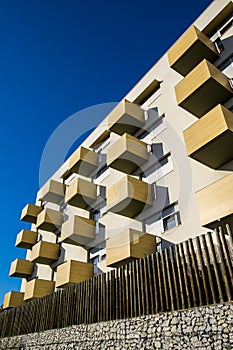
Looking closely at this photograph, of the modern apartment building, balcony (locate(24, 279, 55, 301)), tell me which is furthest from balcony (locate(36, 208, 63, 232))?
balcony (locate(24, 279, 55, 301))

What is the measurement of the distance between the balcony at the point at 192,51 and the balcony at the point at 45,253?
16.0 m

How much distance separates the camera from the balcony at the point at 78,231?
18.2 metres

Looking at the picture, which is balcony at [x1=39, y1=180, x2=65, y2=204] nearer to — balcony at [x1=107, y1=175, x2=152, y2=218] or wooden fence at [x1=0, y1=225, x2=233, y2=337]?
balcony at [x1=107, y1=175, x2=152, y2=218]

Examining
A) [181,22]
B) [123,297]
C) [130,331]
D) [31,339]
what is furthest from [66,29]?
[31,339]

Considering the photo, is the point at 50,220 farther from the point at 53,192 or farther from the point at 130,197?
the point at 130,197

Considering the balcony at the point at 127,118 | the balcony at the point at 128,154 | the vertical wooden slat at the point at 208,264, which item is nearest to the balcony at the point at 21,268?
the balcony at the point at 128,154

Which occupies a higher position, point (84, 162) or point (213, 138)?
point (84, 162)

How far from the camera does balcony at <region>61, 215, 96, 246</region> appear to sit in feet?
59.9


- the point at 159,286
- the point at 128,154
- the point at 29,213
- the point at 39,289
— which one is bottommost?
the point at 159,286

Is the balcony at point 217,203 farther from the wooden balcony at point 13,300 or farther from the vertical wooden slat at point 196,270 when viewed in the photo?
the wooden balcony at point 13,300

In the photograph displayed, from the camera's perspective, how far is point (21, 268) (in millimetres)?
24656

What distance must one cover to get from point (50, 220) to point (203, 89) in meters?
16.3

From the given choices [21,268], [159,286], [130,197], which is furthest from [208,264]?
[21,268]

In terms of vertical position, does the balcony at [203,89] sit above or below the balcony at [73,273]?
above
